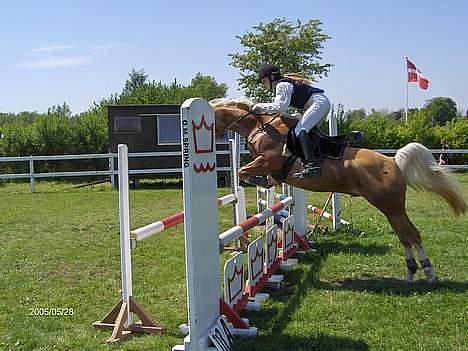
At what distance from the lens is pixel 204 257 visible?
4.11m

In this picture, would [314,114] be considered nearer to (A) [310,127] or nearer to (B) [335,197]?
(A) [310,127]

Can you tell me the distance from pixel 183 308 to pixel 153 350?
114 centimetres

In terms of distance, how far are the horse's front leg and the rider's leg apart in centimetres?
48

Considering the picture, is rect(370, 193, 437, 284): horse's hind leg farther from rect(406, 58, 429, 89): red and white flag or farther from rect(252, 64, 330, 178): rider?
rect(406, 58, 429, 89): red and white flag

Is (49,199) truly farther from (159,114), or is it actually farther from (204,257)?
(204,257)

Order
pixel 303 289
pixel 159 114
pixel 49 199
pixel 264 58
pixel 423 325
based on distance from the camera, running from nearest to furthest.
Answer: pixel 423 325 < pixel 303 289 < pixel 49 199 < pixel 159 114 < pixel 264 58

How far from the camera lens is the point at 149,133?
66.7 ft

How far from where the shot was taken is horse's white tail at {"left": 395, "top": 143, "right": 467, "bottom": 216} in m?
6.36

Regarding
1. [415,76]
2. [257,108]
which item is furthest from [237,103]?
[415,76]

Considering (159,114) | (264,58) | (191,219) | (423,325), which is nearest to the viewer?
(191,219)

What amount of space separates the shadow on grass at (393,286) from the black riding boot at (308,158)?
1.21 metres

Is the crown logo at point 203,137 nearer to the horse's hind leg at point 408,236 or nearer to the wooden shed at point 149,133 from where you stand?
the horse's hind leg at point 408,236

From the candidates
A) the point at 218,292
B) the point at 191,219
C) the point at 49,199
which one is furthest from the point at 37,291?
the point at 49,199
